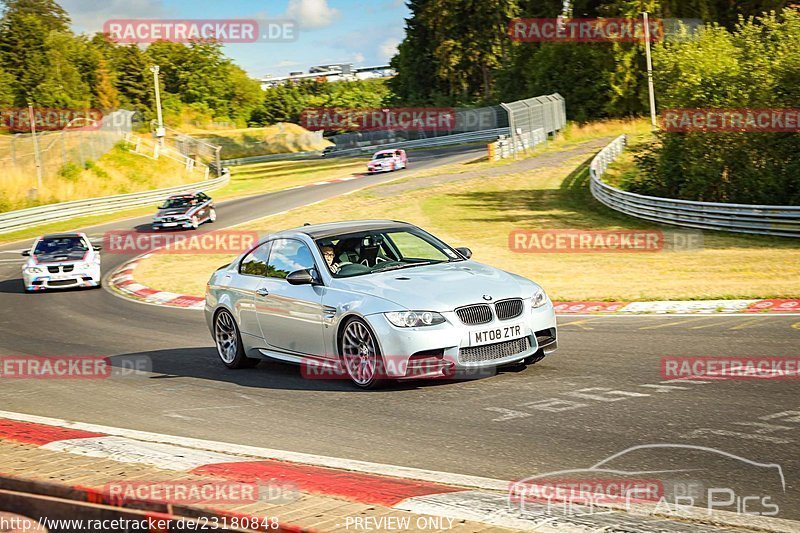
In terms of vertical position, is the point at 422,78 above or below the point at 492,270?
above

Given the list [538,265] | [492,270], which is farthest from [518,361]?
[538,265]

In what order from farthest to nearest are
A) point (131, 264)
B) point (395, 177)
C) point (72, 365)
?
point (395, 177), point (131, 264), point (72, 365)

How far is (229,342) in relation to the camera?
11672 mm

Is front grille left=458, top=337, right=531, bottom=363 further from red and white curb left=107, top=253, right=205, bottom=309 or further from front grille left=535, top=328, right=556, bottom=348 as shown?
red and white curb left=107, top=253, right=205, bottom=309

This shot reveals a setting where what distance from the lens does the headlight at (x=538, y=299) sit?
9.59m

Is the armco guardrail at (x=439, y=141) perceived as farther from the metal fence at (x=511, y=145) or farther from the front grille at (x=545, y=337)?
the front grille at (x=545, y=337)

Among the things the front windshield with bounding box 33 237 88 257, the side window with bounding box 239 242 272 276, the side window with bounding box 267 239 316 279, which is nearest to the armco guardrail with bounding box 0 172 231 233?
the front windshield with bounding box 33 237 88 257

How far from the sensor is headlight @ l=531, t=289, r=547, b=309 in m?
9.59

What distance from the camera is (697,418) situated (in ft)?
24.4

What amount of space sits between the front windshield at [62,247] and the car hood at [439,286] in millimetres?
17244

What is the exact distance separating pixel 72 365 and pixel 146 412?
4034 millimetres

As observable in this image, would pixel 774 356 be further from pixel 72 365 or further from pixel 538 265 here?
pixel 538 265

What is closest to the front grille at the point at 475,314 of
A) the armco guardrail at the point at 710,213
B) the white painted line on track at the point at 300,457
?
the white painted line on track at the point at 300,457

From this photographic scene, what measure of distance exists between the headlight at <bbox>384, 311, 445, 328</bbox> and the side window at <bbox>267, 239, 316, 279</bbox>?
1.70 meters
